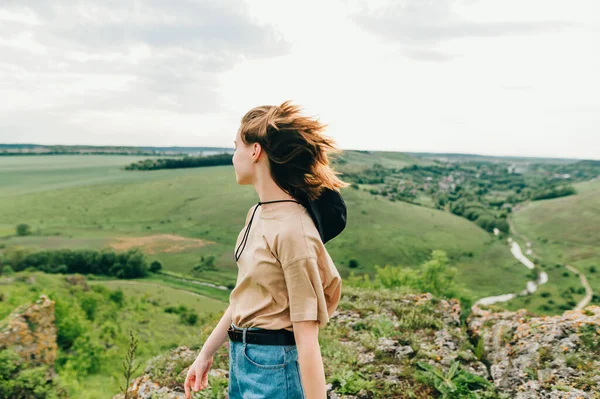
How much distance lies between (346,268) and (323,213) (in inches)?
3997

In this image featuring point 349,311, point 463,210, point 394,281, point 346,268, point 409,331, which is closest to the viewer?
point 409,331

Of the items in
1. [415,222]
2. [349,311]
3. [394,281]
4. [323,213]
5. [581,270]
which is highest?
[323,213]

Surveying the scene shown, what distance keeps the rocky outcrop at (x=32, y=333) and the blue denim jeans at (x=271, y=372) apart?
8.76m

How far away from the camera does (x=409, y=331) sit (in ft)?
21.8

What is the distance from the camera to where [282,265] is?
74.3 inches

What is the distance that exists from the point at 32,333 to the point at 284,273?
1059cm

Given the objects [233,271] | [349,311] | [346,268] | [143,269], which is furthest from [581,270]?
[349,311]

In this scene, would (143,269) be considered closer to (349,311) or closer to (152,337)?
(152,337)

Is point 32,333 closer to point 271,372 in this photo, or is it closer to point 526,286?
point 271,372

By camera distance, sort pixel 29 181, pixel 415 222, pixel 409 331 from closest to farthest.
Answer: pixel 409 331 < pixel 415 222 < pixel 29 181

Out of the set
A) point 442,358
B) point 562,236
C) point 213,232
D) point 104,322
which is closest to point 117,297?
point 104,322

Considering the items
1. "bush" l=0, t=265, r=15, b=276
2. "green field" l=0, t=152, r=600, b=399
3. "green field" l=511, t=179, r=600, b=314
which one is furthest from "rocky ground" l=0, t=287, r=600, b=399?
"bush" l=0, t=265, r=15, b=276

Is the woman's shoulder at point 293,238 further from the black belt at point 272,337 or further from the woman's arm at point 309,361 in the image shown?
the black belt at point 272,337

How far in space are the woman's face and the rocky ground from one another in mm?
3551
